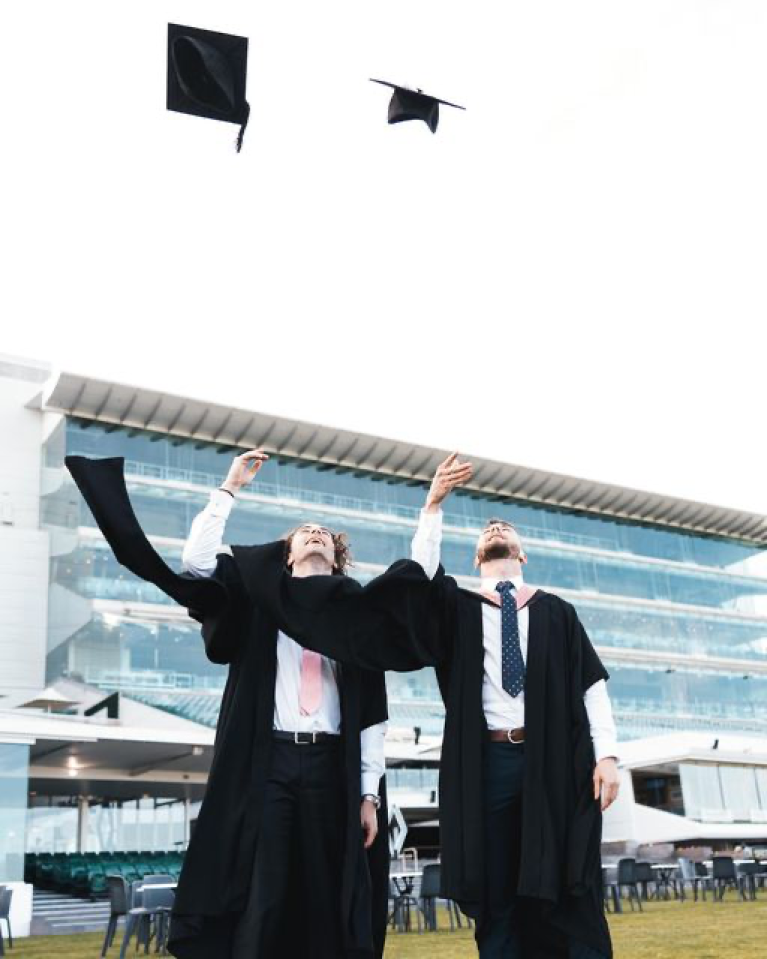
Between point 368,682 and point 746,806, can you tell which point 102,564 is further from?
point 368,682

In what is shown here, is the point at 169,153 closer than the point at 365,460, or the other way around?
the point at 169,153

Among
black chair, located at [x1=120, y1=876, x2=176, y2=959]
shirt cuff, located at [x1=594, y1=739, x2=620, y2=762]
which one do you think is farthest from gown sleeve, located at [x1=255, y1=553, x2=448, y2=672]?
black chair, located at [x1=120, y1=876, x2=176, y2=959]

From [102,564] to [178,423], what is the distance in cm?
658

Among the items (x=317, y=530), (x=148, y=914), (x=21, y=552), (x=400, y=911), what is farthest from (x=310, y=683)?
(x=21, y=552)

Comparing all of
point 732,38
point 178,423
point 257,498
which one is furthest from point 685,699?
point 732,38

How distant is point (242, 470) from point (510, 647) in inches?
48.4

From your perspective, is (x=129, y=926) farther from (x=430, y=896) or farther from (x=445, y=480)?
(x=445, y=480)

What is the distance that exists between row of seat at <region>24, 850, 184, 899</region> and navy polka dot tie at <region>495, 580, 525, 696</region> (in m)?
18.5

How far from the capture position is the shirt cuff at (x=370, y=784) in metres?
3.81

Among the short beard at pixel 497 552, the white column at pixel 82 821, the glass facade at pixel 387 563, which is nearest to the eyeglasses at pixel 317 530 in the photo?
the short beard at pixel 497 552

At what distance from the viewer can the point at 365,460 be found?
42.6m

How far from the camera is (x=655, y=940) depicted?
33.1ft

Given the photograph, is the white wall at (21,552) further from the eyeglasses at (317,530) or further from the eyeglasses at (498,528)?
the eyeglasses at (498,528)

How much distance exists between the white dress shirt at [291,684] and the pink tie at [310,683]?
2 cm
